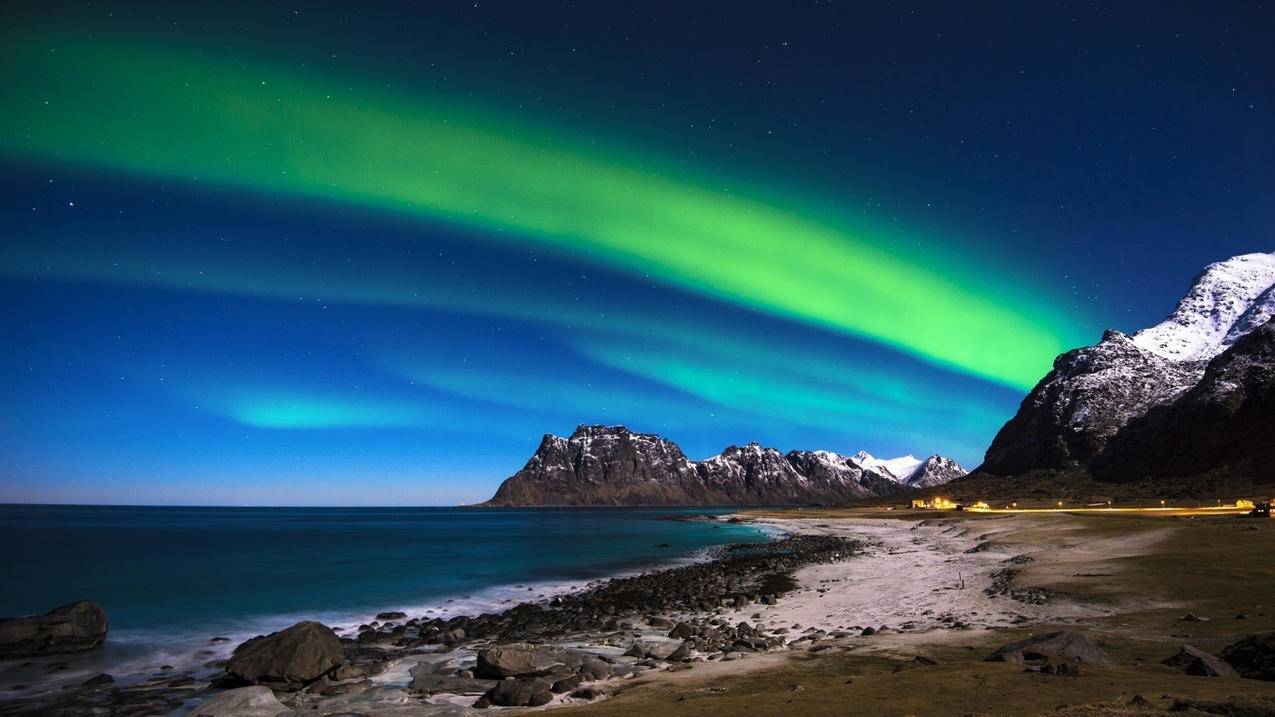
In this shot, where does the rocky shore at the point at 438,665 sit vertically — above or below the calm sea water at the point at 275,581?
above

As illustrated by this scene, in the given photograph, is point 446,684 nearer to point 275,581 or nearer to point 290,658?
point 290,658

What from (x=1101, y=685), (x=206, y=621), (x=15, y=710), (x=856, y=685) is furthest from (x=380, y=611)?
(x=1101, y=685)

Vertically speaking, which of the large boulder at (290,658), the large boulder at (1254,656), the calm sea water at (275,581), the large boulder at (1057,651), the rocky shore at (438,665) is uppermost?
the large boulder at (1254,656)

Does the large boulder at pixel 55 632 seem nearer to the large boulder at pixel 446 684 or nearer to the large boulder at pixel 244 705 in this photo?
the large boulder at pixel 244 705

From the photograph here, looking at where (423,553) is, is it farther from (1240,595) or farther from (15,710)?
(1240,595)

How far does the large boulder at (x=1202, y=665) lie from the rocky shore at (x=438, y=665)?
34.4 ft

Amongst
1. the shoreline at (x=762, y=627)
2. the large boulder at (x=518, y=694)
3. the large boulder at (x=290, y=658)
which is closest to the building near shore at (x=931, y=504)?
the shoreline at (x=762, y=627)

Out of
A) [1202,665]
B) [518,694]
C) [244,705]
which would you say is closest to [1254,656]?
[1202,665]

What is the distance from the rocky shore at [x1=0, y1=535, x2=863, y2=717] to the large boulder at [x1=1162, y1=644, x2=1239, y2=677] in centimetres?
1047

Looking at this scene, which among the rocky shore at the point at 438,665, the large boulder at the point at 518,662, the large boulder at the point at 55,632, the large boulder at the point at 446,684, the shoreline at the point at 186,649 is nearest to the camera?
the rocky shore at the point at 438,665

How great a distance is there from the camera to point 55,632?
25500 millimetres

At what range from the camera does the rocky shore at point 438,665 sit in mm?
16781

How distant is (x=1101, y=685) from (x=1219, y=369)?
620ft

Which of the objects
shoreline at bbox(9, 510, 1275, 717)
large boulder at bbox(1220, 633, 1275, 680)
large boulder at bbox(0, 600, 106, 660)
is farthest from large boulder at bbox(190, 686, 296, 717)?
large boulder at bbox(1220, 633, 1275, 680)
